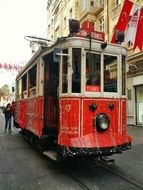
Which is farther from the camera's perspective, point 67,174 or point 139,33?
point 139,33

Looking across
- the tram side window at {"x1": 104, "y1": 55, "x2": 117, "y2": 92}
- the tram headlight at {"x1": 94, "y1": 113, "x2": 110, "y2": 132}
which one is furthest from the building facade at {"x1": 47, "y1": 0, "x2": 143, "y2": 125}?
the tram headlight at {"x1": 94, "y1": 113, "x2": 110, "y2": 132}

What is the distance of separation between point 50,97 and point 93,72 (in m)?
1.89

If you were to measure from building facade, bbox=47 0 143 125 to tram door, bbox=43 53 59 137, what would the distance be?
229 inches

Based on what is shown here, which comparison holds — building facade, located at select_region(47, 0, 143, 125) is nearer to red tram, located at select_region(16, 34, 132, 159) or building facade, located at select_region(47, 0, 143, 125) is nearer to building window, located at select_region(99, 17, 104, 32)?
building window, located at select_region(99, 17, 104, 32)

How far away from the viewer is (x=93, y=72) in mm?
8578

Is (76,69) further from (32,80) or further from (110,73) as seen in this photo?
(32,80)

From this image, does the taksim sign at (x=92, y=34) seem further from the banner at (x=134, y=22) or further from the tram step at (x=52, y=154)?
the banner at (x=134, y=22)

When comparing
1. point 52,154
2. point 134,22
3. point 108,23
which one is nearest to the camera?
point 52,154

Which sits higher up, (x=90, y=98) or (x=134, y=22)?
(x=134, y=22)

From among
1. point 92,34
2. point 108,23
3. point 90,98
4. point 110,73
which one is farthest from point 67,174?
point 108,23

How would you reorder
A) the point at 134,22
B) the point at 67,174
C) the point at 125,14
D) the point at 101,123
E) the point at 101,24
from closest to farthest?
the point at 101,123 → the point at 67,174 → the point at 134,22 → the point at 125,14 → the point at 101,24

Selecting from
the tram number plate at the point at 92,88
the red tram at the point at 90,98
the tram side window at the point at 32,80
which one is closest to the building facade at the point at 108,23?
the tram side window at the point at 32,80

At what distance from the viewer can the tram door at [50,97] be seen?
9.84 m

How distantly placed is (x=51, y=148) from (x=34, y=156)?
4.88ft
